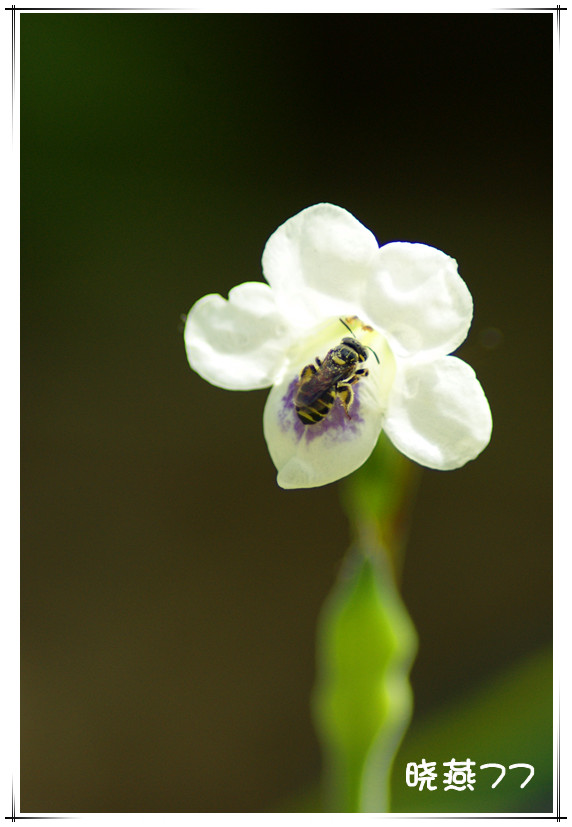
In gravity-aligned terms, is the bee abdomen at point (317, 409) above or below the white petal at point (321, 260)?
below

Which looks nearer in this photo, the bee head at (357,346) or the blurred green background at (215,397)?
the bee head at (357,346)

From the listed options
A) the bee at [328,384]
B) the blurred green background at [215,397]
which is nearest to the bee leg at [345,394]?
the bee at [328,384]

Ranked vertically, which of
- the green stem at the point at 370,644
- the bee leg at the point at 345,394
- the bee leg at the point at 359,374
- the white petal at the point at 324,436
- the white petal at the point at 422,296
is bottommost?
the green stem at the point at 370,644

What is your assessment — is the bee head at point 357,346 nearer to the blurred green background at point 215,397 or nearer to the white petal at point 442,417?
the white petal at point 442,417

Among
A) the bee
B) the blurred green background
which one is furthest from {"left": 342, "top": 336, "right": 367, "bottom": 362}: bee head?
the blurred green background

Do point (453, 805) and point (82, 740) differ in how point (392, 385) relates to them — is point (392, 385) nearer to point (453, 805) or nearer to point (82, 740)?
point (453, 805)

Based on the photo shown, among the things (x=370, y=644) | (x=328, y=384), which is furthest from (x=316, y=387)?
(x=370, y=644)

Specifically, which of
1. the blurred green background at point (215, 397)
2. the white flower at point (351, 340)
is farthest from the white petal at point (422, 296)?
the blurred green background at point (215, 397)

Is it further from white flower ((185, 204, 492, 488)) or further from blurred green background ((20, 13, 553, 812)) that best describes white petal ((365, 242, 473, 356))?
blurred green background ((20, 13, 553, 812))
